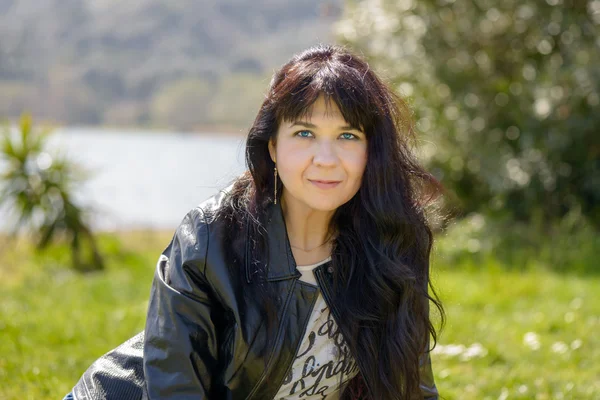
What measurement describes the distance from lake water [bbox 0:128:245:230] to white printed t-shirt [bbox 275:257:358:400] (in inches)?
19.0

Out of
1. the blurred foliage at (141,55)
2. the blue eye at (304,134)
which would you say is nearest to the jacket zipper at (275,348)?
the blue eye at (304,134)

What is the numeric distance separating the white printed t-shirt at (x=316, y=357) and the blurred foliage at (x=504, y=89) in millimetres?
4944

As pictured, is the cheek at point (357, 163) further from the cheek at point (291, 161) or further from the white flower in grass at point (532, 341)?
the white flower in grass at point (532, 341)

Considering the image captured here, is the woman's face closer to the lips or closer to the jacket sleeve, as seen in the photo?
the lips

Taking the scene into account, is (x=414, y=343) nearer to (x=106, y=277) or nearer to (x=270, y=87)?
(x=270, y=87)

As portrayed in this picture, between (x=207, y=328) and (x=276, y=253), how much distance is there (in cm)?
29

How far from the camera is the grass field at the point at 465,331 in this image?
3129mm

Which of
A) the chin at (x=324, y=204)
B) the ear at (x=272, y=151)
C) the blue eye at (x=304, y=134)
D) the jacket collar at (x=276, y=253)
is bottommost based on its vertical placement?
the jacket collar at (x=276, y=253)

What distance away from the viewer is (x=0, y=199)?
7.16 meters

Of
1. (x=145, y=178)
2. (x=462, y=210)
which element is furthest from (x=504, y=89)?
(x=145, y=178)

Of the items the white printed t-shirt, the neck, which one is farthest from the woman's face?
the white printed t-shirt

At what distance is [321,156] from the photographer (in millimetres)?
1892

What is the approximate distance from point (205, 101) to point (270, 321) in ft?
161

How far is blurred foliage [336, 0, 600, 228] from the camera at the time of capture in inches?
263
